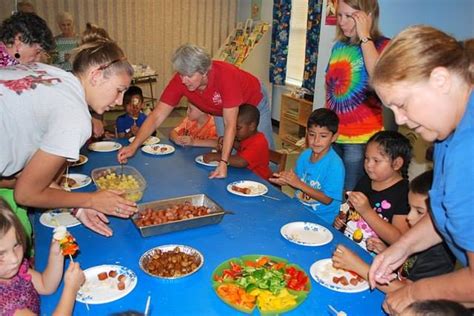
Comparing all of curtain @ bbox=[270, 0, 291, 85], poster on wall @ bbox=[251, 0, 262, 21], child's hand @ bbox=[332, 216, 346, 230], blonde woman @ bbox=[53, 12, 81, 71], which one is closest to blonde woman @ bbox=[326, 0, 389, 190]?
A: child's hand @ bbox=[332, 216, 346, 230]

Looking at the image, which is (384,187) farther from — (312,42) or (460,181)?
(312,42)

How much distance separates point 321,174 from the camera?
2.40 meters

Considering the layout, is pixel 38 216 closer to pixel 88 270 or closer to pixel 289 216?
pixel 88 270

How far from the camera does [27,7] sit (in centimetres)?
499

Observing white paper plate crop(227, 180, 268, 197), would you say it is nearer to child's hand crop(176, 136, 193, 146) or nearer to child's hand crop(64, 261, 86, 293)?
child's hand crop(176, 136, 193, 146)

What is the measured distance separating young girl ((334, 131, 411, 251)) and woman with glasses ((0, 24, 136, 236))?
3.78 feet

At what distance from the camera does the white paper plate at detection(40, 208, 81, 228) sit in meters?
1.79

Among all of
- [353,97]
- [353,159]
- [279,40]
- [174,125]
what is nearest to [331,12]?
[279,40]

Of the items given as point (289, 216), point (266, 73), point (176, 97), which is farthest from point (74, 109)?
Answer: point (266, 73)

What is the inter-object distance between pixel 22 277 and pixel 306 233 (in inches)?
43.6

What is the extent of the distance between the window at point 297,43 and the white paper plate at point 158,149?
3.85 meters

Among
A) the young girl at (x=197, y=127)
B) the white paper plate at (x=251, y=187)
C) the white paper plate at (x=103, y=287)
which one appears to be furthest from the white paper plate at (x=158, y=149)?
the white paper plate at (x=103, y=287)

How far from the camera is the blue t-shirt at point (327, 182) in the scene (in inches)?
92.4

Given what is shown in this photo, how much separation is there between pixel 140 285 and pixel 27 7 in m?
4.84
